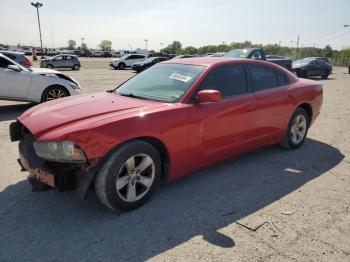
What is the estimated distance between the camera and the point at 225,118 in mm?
4184

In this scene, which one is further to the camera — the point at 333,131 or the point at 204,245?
the point at 333,131

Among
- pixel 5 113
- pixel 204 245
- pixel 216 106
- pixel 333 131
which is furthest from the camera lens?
pixel 5 113

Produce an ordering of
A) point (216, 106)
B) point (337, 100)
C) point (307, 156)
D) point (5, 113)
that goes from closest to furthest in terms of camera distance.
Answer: point (216, 106) < point (307, 156) < point (5, 113) < point (337, 100)

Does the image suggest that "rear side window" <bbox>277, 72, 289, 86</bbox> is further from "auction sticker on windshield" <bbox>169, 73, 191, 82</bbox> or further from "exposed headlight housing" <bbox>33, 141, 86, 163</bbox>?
"exposed headlight housing" <bbox>33, 141, 86, 163</bbox>

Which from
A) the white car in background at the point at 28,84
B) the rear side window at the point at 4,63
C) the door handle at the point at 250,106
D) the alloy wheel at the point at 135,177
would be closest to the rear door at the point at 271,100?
the door handle at the point at 250,106

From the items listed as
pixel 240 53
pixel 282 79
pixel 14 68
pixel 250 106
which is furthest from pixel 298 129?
pixel 240 53

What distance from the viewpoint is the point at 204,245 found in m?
2.89

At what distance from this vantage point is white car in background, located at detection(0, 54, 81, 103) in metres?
8.36

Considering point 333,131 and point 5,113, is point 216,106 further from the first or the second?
point 5,113

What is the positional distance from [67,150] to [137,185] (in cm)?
90

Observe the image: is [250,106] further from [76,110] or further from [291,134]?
[76,110]

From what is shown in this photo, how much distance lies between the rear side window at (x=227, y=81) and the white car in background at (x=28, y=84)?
226 inches

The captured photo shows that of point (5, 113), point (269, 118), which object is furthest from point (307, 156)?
point (5, 113)

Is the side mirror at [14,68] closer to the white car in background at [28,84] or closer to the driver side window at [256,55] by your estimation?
the white car in background at [28,84]
